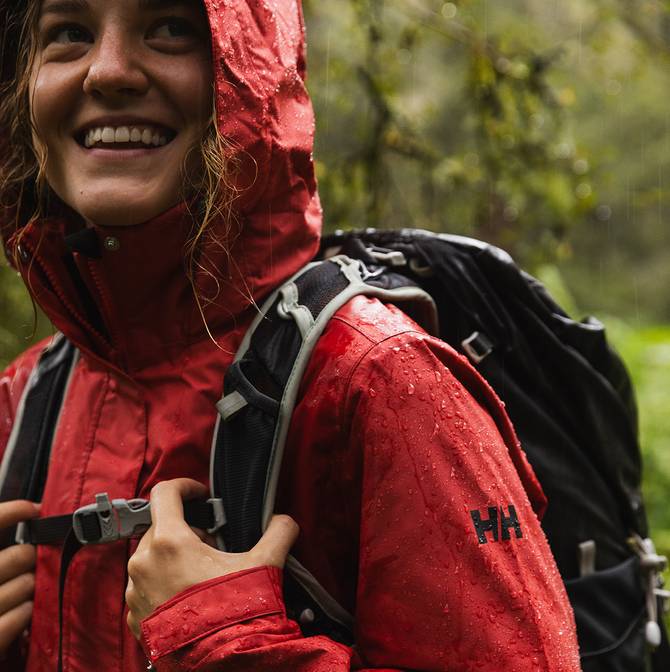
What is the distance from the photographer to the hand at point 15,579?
83.0 inches

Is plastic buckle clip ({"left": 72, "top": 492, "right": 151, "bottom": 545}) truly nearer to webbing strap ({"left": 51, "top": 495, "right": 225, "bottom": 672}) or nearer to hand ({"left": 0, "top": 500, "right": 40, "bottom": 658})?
webbing strap ({"left": 51, "top": 495, "right": 225, "bottom": 672})

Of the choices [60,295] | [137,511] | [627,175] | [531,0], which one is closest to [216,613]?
[137,511]

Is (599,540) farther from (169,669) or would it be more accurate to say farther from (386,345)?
(169,669)

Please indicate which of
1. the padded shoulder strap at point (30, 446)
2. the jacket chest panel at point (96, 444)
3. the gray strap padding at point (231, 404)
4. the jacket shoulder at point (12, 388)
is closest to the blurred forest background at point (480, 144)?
the jacket shoulder at point (12, 388)

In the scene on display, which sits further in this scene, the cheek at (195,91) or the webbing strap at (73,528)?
the cheek at (195,91)

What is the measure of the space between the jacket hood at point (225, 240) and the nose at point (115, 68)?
20cm

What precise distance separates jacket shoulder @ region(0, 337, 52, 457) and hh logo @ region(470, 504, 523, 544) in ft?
4.77

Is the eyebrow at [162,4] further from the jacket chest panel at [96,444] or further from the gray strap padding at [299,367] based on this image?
the jacket chest panel at [96,444]

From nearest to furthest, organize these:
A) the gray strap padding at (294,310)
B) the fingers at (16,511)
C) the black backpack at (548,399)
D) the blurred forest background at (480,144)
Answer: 1. the gray strap padding at (294,310)
2. the fingers at (16,511)
3. the black backpack at (548,399)
4. the blurred forest background at (480,144)

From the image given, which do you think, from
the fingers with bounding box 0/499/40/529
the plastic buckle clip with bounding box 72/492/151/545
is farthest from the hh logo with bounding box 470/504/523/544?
the fingers with bounding box 0/499/40/529

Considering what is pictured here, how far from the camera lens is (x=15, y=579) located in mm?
2156

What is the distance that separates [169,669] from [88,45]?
153 centimetres

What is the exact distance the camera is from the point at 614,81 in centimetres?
640

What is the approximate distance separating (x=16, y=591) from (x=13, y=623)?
8cm
